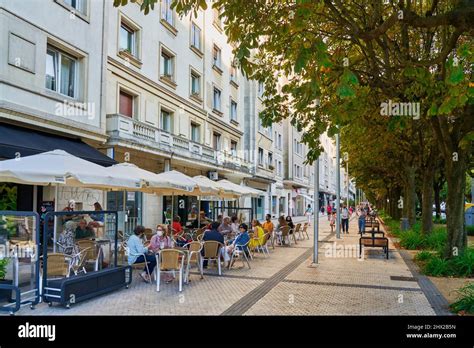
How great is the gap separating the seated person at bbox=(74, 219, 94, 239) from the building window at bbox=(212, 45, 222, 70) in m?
20.5

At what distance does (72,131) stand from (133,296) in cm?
850

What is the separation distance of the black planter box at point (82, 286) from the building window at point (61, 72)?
8625mm

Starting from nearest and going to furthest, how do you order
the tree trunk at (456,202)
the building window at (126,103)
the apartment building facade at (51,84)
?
the tree trunk at (456,202) → the apartment building facade at (51,84) → the building window at (126,103)

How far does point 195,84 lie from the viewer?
88.9 feet

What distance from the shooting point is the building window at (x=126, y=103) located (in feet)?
62.8

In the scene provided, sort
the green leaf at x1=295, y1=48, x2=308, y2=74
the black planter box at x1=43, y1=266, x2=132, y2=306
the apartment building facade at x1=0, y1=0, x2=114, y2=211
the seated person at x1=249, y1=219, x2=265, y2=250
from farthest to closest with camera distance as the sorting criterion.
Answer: the seated person at x1=249, y1=219, x2=265, y2=250, the apartment building facade at x1=0, y1=0, x2=114, y2=211, the black planter box at x1=43, y1=266, x2=132, y2=306, the green leaf at x1=295, y1=48, x2=308, y2=74

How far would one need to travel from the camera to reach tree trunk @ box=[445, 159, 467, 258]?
11367mm

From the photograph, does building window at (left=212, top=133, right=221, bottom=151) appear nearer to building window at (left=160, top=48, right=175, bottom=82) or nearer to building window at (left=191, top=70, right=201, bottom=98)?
building window at (left=191, top=70, right=201, bottom=98)

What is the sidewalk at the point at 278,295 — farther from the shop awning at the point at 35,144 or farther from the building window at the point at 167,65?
the building window at the point at 167,65

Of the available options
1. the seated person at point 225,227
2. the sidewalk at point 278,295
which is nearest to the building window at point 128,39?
the seated person at point 225,227

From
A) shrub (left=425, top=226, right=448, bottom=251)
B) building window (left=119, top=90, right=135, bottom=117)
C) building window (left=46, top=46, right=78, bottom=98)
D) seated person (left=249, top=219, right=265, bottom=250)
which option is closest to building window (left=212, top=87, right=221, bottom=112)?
building window (left=119, top=90, right=135, bottom=117)

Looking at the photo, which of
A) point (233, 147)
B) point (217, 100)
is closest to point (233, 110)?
point (233, 147)
